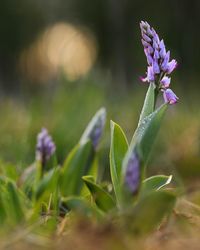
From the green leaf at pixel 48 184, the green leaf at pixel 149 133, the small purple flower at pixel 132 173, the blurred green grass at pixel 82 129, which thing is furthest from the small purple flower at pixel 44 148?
the blurred green grass at pixel 82 129

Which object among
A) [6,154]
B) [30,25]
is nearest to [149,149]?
[6,154]

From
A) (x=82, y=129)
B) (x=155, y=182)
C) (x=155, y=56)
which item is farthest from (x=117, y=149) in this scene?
(x=82, y=129)

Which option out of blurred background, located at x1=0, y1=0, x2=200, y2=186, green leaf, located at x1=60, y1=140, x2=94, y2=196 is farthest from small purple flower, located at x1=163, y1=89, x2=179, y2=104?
blurred background, located at x1=0, y1=0, x2=200, y2=186

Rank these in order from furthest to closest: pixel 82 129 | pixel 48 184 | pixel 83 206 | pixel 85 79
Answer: pixel 85 79, pixel 82 129, pixel 48 184, pixel 83 206

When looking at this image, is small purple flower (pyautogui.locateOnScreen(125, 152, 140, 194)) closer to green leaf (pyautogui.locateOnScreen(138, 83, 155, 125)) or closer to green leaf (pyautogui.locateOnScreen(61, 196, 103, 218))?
green leaf (pyautogui.locateOnScreen(61, 196, 103, 218))

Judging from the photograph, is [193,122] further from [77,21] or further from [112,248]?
[77,21]

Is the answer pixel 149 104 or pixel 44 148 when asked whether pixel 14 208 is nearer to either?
pixel 149 104

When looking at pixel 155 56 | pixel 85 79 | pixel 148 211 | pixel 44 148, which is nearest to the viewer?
pixel 148 211
